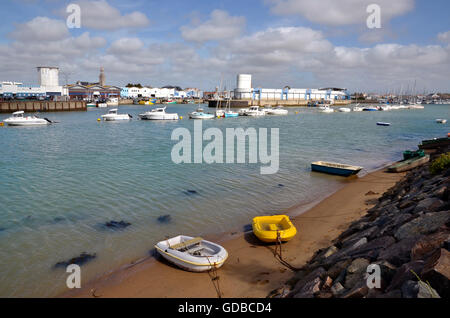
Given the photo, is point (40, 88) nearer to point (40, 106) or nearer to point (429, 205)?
point (40, 106)

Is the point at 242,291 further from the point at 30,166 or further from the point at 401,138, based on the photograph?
the point at 401,138

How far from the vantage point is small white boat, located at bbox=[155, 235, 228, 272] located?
9.62 meters

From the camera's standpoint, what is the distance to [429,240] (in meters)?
6.62

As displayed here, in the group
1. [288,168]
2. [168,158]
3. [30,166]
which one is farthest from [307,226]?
[30,166]

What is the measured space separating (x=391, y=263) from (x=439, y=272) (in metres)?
1.54

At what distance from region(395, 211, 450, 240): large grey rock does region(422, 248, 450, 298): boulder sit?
7.31ft

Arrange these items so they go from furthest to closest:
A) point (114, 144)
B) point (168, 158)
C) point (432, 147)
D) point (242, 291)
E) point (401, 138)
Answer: point (401, 138) < point (114, 144) < point (432, 147) < point (168, 158) < point (242, 291)

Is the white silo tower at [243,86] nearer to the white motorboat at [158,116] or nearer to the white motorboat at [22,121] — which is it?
the white motorboat at [158,116]

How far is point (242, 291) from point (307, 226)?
572cm

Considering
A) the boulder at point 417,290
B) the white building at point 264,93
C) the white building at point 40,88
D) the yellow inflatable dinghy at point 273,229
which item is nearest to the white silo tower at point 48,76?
the white building at point 40,88

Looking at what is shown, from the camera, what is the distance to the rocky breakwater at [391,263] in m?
5.30

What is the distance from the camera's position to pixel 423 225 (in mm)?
8008

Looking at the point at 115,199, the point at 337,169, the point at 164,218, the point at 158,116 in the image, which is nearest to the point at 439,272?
the point at 164,218

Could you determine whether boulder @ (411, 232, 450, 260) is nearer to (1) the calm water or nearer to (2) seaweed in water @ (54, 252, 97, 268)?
(1) the calm water
